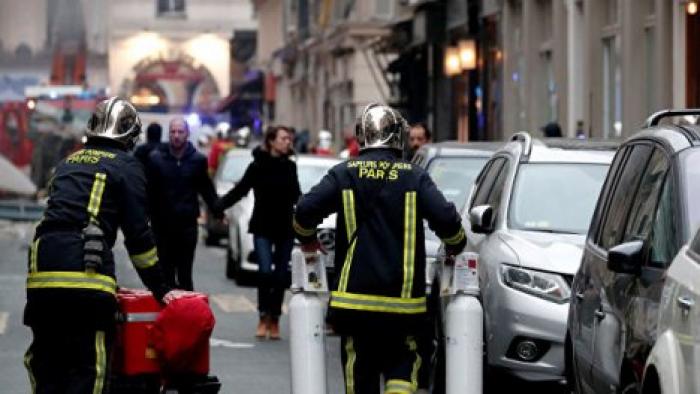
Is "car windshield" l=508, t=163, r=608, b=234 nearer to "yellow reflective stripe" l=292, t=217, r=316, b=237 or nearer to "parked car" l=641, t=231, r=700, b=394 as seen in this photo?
"yellow reflective stripe" l=292, t=217, r=316, b=237

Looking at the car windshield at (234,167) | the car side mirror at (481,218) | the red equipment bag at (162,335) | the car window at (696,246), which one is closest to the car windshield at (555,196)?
the car side mirror at (481,218)

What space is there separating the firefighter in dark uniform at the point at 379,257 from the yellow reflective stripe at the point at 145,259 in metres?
0.88

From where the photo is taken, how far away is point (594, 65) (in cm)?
3036

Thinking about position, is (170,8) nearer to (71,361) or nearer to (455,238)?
(455,238)

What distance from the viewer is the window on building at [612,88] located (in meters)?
29.0

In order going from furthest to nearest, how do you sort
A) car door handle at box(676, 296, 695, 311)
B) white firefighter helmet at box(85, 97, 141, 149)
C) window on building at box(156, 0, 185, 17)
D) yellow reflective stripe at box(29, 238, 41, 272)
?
window on building at box(156, 0, 185, 17)
white firefighter helmet at box(85, 97, 141, 149)
yellow reflective stripe at box(29, 238, 41, 272)
car door handle at box(676, 296, 695, 311)

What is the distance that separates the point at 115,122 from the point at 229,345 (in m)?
7.86

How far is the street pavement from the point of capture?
14305mm

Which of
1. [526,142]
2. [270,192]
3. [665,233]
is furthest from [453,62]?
[665,233]

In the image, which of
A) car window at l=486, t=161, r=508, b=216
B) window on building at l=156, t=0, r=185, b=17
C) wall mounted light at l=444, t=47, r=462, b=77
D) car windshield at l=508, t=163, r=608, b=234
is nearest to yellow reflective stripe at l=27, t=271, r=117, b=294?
car windshield at l=508, t=163, r=608, b=234

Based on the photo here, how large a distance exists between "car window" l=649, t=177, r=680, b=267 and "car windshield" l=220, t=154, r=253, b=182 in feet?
67.9

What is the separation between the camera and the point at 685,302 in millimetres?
7926

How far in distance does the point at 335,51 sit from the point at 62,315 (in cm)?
4888

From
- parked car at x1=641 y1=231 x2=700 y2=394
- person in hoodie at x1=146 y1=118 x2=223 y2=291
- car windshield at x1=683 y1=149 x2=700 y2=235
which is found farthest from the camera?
person in hoodie at x1=146 y1=118 x2=223 y2=291
